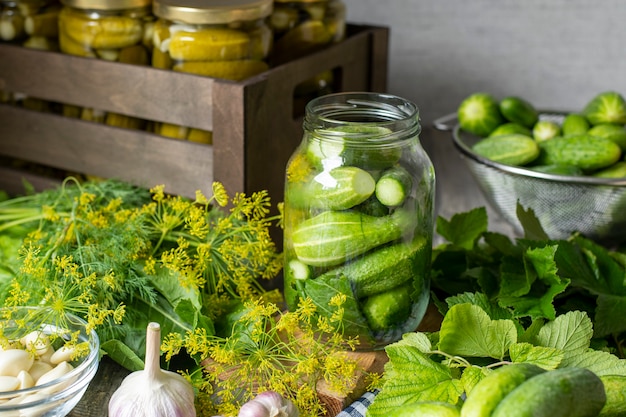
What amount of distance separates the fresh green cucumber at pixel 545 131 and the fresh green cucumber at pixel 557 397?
0.73 meters

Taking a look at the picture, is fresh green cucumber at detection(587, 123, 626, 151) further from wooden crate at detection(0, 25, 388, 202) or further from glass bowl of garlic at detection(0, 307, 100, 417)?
glass bowl of garlic at detection(0, 307, 100, 417)

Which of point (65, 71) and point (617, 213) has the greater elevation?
point (65, 71)

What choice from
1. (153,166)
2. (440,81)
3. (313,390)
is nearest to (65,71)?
(153,166)

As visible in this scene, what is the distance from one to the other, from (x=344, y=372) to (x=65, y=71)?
71 cm

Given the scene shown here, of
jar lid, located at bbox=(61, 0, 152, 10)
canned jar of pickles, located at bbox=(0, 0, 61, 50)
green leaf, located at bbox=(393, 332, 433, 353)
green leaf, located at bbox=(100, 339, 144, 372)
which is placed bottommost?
green leaf, located at bbox=(100, 339, 144, 372)

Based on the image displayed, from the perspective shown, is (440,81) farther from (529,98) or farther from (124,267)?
(124,267)

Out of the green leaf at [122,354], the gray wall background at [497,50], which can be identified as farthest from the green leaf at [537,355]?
the gray wall background at [497,50]

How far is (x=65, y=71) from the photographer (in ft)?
4.14

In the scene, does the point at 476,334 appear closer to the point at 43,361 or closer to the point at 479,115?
the point at 43,361

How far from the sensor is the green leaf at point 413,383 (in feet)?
2.48

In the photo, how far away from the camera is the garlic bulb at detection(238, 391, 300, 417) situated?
748 millimetres

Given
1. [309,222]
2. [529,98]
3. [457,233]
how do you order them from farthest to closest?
Result: [529,98]
[457,233]
[309,222]

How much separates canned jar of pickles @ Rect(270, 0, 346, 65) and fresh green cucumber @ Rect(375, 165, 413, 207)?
0.49 metres

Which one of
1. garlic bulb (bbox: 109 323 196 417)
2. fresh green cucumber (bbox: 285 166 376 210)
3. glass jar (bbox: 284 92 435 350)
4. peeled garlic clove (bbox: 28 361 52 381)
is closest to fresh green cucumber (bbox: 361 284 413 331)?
glass jar (bbox: 284 92 435 350)
